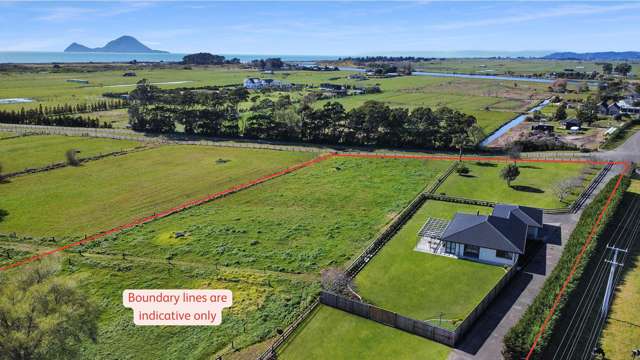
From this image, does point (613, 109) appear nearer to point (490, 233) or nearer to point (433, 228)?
point (433, 228)

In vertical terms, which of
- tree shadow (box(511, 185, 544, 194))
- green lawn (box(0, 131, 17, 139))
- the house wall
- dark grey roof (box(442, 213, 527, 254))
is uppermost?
green lawn (box(0, 131, 17, 139))

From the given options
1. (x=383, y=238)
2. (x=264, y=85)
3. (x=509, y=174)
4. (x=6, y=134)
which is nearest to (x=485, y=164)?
(x=509, y=174)

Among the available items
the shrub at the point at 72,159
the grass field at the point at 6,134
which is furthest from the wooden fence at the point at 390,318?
the grass field at the point at 6,134

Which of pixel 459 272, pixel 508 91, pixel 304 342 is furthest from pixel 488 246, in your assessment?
pixel 508 91

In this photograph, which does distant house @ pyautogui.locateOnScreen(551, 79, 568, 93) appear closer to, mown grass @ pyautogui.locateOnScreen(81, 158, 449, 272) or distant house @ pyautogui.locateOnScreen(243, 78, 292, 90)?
distant house @ pyautogui.locateOnScreen(243, 78, 292, 90)

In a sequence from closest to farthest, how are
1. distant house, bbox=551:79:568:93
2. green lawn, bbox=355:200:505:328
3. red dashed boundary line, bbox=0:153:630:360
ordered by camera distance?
1. red dashed boundary line, bbox=0:153:630:360
2. green lawn, bbox=355:200:505:328
3. distant house, bbox=551:79:568:93

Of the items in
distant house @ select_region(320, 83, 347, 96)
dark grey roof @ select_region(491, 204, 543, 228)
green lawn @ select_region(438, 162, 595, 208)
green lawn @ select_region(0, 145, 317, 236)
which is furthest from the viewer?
distant house @ select_region(320, 83, 347, 96)

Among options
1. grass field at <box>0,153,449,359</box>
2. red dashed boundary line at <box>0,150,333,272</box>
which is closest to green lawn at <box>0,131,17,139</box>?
grass field at <box>0,153,449,359</box>
